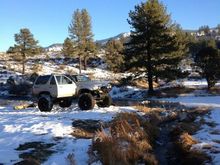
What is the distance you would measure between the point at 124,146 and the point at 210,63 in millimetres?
30414

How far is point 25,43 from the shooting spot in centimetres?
8519

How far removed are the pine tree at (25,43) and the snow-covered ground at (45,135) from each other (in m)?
63.7

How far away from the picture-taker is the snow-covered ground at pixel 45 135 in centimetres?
1419

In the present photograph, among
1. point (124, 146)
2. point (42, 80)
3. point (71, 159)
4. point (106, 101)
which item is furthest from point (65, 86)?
point (71, 159)

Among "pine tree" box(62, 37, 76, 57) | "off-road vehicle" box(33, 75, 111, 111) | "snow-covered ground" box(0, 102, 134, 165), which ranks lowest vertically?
"snow-covered ground" box(0, 102, 134, 165)

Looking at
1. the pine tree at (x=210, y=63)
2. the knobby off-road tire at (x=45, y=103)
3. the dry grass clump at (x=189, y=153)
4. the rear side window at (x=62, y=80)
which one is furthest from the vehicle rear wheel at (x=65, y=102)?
the pine tree at (x=210, y=63)

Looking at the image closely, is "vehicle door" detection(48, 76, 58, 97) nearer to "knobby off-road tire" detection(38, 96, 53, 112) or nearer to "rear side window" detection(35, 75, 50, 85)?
"rear side window" detection(35, 75, 50, 85)

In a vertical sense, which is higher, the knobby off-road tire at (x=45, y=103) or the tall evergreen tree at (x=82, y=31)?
the tall evergreen tree at (x=82, y=31)

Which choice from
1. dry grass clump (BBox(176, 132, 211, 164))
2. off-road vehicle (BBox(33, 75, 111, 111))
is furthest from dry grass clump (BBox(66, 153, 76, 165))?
off-road vehicle (BBox(33, 75, 111, 111))

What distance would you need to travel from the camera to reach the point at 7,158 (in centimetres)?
1399

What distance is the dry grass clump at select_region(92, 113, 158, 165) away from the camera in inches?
537

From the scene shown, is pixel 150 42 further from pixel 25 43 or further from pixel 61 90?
pixel 25 43

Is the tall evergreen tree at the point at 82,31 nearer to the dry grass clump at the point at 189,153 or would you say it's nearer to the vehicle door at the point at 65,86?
the vehicle door at the point at 65,86

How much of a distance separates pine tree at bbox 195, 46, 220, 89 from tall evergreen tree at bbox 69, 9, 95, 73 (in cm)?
4752
